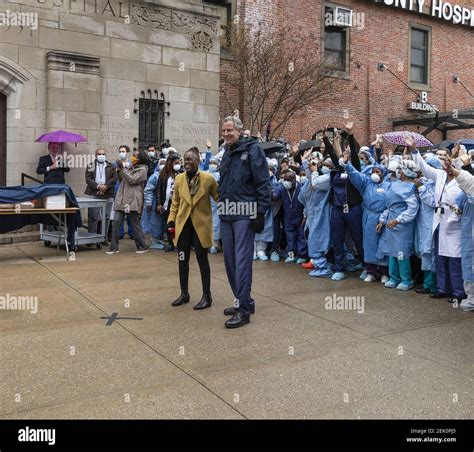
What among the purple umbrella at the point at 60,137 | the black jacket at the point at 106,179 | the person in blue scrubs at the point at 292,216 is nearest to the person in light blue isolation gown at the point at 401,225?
the person in blue scrubs at the point at 292,216

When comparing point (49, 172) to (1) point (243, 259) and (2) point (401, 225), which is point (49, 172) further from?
(2) point (401, 225)

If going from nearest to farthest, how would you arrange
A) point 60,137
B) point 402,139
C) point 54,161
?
point 402,139
point 60,137
point 54,161

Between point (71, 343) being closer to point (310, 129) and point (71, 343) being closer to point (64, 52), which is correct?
point (64, 52)

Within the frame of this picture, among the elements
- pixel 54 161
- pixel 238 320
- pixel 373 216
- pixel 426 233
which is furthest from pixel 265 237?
pixel 54 161

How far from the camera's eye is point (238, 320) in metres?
5.55

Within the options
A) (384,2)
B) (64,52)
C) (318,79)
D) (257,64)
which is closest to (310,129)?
(318,79)


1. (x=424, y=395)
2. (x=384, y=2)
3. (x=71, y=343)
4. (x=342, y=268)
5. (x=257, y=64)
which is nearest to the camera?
(x=424, y=395)

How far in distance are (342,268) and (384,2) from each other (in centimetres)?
1646

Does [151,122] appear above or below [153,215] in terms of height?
above

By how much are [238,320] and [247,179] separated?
1461 mm

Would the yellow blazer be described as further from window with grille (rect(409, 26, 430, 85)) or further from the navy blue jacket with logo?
window with grille (rect(409, 26, 430, 85))

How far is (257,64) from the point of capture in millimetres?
16906

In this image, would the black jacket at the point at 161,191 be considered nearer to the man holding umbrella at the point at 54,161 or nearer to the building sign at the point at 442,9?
the man holding umbrella at the point at 54,161

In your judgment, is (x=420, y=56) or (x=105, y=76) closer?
(x=105, y=76)
